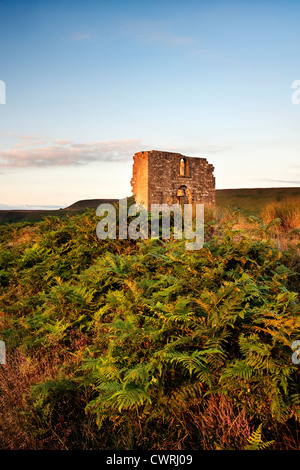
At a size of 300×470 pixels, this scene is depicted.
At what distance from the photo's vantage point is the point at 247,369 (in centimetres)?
246

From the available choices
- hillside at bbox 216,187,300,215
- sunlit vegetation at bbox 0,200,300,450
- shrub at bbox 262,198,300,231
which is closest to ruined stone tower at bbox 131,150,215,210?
shrub at bbox 262,198,300,231

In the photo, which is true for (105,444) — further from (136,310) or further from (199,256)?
(199,256)

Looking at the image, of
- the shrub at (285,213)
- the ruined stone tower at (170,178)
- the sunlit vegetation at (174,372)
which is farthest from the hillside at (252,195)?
the sunlit vegetation at (174,372)

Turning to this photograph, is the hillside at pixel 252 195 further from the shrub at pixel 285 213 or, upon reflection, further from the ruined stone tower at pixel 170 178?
the shrub at pixel 285 213

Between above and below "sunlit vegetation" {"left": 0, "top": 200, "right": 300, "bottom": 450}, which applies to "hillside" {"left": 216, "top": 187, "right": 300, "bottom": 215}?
above

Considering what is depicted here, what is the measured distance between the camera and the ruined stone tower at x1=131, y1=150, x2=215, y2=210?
A: 79.4 feet

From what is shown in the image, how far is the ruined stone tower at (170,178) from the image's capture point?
24.2 m

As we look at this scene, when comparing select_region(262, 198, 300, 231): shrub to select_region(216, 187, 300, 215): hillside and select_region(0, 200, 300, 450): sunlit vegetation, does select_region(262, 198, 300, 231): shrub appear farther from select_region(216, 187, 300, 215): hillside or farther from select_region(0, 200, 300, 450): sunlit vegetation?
select_region(216, 187, 300, 215): hillside

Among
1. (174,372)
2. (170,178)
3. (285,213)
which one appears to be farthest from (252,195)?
(174,372)

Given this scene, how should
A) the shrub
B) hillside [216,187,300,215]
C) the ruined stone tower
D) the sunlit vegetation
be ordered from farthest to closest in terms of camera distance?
hillside [216,187,300,215], the ruined stone tower, the shrub, the sunlit vegetation

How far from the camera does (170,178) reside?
2512 centimetres

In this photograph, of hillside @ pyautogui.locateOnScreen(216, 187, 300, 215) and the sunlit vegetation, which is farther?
hillside @ pyautogui.locateOnScreen(216, 187, 300, 215)

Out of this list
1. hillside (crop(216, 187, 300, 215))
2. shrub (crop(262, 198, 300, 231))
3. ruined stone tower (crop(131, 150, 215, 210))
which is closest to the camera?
shrub (crop(262, 198, 300, 231))
